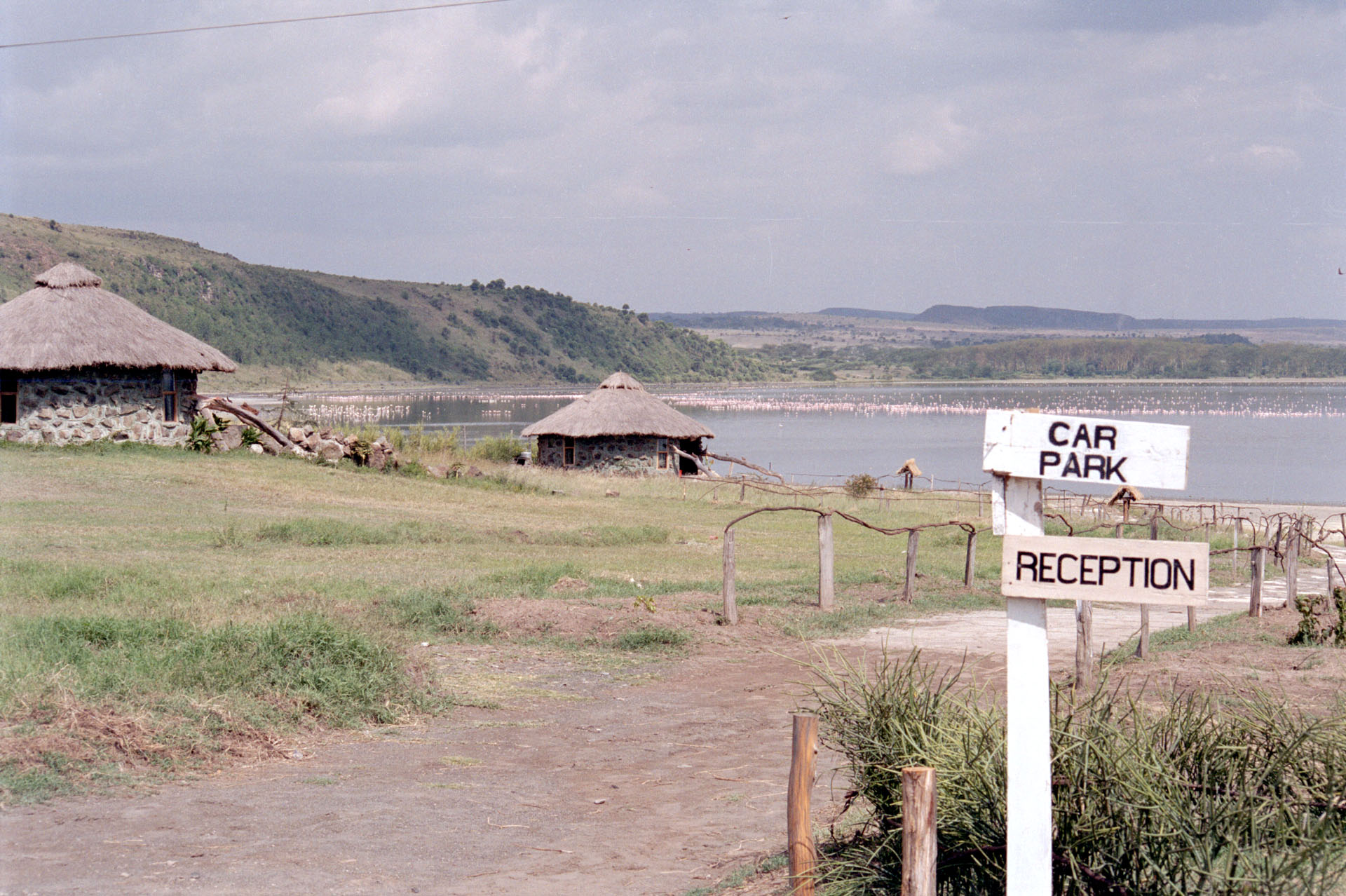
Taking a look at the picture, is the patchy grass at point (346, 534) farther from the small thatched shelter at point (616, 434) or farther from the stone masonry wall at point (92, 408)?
the small thatched shelter at point (616, 434)

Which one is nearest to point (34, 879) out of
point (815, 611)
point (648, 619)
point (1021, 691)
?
point (1021, 691)

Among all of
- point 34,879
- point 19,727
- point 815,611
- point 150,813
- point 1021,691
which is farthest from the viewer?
point 815,611

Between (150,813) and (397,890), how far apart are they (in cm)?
165

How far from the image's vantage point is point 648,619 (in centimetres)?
1153

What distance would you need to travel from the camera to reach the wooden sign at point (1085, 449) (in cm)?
352

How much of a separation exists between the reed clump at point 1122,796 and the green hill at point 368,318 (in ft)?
253

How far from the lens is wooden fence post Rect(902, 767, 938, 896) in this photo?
12.2 ft

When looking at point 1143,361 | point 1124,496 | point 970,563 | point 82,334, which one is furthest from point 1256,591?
point 1143,361

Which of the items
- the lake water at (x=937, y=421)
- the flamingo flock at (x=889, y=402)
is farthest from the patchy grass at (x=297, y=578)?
the flamingo flock at (x=889, y=402)

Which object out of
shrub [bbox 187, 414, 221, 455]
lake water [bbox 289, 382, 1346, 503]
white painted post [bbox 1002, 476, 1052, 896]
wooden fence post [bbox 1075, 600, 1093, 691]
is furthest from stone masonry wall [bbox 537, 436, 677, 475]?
white painted post [bbox 1002, 476, 1052, 896]

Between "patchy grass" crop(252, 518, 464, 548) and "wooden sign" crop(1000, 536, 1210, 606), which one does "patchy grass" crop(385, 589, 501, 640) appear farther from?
A: "wooden sign" crop(1000, 536, 1210, 606)

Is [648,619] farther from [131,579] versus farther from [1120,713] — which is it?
[1120,713]

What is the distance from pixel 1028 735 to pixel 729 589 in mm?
8309

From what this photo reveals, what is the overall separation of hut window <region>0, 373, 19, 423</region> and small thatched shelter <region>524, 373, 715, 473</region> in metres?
16.8
